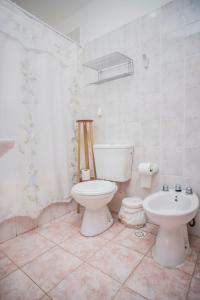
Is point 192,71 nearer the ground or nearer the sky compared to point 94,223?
nearer the sky

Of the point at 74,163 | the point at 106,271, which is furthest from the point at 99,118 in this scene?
the point at 106,271

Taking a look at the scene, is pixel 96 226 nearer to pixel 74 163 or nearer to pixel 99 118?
pixel 74 163

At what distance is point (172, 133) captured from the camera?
1.54m

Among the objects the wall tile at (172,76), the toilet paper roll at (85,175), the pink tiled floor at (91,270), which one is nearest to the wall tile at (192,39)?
the wall tile at (172,76)

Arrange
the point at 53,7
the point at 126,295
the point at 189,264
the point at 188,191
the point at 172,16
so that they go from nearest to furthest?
1. the point at 126,295
2. the point at 189,264
3. the point at 188,191
4. the point at 172,16
5. the point at 53,7

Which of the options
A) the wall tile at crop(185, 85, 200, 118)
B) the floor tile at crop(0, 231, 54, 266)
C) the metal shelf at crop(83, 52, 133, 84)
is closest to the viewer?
the floor tile at crop(0, 231, 54, 266)

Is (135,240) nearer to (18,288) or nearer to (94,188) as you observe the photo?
(94,188)

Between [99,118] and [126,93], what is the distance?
16.2 inches

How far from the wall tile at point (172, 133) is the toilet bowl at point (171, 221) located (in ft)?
1.39

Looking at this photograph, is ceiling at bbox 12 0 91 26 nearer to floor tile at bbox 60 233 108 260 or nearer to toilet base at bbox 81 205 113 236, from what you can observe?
toilet base at bbox 81 205 113 236

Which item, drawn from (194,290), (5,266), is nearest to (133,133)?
(194,290)

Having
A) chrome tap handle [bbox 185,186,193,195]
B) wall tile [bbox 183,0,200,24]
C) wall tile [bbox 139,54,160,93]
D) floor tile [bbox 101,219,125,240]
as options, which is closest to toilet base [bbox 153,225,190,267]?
chrome tap handle [bbox 185,186,193,195]

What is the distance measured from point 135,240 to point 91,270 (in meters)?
0.47

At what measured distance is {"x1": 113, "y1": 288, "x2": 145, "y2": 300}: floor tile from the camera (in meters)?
0.95
